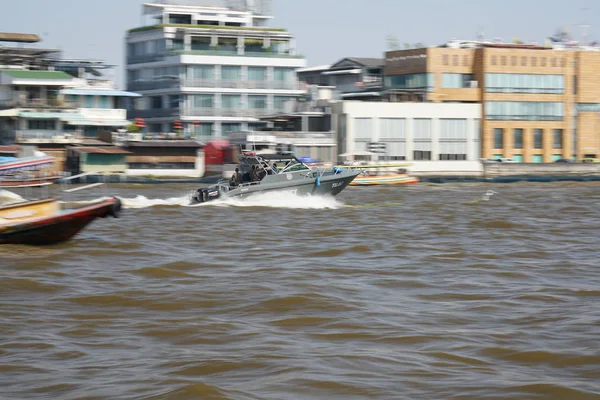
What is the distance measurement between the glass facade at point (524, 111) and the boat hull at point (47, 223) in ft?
171

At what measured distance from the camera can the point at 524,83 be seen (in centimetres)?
7100

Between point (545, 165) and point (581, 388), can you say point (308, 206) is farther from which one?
point (545, 165)

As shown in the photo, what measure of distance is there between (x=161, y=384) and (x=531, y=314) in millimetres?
5863

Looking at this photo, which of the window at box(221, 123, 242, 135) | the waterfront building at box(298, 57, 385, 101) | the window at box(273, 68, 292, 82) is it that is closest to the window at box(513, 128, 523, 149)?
the waterfront building at box(298, 57, 385, 101)

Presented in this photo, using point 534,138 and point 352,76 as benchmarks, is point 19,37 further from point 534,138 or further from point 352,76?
point 534,138

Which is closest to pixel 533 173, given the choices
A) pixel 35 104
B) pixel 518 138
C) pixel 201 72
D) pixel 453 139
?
pixel 453 139

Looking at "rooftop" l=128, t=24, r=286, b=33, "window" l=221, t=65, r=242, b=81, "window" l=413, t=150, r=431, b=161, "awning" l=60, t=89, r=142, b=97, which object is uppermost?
"rooftop" l=128, t=24, r=286, b=33

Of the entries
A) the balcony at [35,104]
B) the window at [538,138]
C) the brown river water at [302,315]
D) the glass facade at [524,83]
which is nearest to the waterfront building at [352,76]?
the glass facade at [524,83]

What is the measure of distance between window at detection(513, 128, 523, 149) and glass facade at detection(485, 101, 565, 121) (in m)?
0.89

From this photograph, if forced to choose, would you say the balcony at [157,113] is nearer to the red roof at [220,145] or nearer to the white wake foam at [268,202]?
the red roof at [220,145]

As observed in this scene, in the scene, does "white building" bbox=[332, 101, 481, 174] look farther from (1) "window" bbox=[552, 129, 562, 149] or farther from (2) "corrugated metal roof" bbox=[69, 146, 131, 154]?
(2) "corrugated metal roof" bbox=[69, 146, 131, 154]

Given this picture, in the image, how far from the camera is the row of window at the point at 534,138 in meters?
70.6

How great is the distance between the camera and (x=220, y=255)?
20344 millimetres

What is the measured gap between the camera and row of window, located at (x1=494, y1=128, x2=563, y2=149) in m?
70.6
